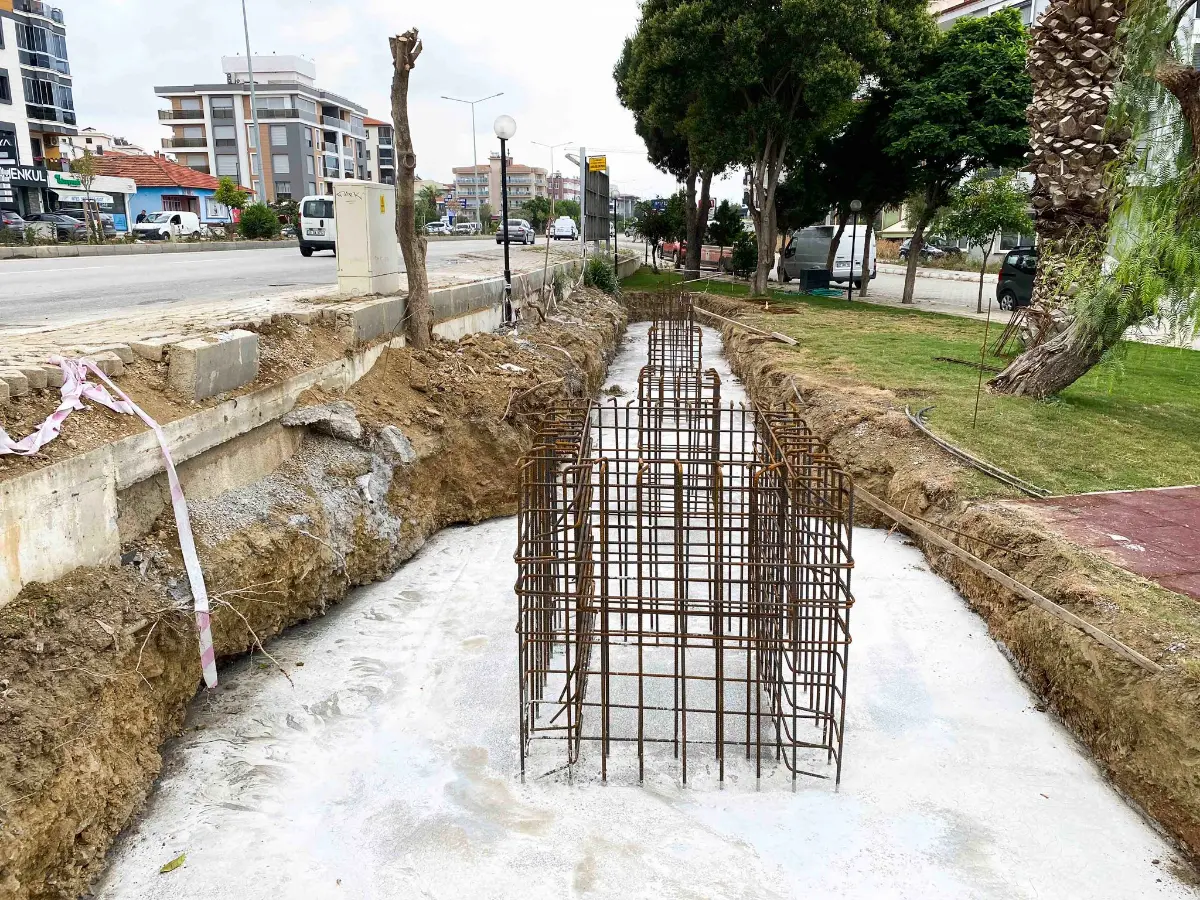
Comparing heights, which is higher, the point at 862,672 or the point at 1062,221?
the point at 1062,221

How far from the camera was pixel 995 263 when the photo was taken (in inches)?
1448

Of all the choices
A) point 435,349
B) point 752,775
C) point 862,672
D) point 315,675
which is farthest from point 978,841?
point 435,349

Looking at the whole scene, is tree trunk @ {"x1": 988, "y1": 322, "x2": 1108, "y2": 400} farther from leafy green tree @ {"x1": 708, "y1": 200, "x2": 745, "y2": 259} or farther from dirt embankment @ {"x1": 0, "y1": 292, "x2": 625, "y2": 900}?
leafy green tree @ {"x1": 708, "y1": 200, "x2": 745, "y2": 259}

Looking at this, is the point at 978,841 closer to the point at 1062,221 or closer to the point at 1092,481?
the point at 1092,481

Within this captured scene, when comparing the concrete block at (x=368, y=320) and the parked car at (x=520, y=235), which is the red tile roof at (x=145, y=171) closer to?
the parked car at (x=520, y=235)

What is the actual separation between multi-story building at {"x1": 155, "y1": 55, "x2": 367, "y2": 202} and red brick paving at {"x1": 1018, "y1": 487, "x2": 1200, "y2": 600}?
66.6m

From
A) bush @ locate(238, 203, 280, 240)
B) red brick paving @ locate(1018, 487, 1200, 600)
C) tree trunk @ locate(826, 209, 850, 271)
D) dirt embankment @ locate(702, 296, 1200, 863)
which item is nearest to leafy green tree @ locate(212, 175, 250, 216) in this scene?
bush @ locate(238, 203, 280, 240)

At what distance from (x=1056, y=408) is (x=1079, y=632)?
5.18m

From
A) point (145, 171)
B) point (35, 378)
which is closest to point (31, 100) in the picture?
point (145, 171)

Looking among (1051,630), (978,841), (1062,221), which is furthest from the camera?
(1062,221)

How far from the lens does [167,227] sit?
3159 cm

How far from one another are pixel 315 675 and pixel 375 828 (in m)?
1.62

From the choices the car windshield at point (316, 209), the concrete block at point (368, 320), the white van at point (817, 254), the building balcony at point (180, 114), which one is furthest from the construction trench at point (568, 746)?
the building balcony at point (180, 114)

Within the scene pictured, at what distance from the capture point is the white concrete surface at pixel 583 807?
3.72m
